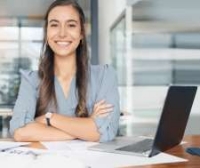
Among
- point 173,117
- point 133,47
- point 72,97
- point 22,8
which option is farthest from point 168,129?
point 22,8

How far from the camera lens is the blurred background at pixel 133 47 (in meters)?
3.36

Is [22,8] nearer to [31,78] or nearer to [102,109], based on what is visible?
[31,78]

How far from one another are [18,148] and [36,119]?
0.37m

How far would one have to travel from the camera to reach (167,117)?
112 centimetres

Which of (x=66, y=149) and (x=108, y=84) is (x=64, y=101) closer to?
(x=108, y=84)

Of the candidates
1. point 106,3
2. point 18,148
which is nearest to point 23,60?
point 106,3

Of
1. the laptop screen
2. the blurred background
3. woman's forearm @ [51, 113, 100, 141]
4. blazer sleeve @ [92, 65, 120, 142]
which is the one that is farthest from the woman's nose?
the blurred background

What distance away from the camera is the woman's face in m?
1.67

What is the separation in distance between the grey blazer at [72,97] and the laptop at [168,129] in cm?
26

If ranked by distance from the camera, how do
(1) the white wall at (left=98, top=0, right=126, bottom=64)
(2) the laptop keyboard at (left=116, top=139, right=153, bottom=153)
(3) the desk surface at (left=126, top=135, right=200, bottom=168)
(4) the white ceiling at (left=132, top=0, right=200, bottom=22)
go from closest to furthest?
(3) the desk surface at (left=126, top=135, right=200, bottom=168) < (2) the laptop keyboard at (left=116, top=139, right=153, bottom=153) < (4) the white ceiling at (left=132, top=0, right=200, bottom=22) < (1) the white wall at (left=98, top=0, right=126, bottom=64)

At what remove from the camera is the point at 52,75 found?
5.53 feet

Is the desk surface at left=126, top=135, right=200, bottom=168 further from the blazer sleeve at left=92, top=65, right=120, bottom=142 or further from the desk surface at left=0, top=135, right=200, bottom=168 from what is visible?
the blazer sleeve at left=92, top=65, right=120, bottom=142

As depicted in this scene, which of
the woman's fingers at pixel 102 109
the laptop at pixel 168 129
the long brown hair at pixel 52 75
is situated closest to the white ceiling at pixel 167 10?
the long brown hair at pixel 52 75

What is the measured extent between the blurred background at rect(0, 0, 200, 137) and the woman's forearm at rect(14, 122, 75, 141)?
144 cm
